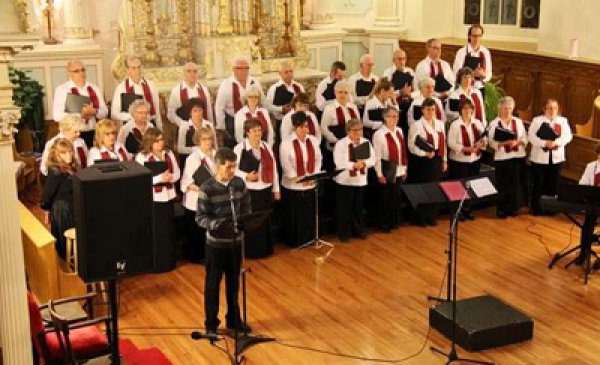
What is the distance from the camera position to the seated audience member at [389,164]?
9.30 m

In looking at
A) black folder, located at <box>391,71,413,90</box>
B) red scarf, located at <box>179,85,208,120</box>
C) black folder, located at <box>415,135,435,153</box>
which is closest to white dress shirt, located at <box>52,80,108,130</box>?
red scarf, located at <box>179,85,208,120</box>

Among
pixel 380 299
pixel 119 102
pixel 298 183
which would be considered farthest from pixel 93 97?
pixel 380 299

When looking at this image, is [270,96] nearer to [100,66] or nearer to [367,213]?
[367,213]

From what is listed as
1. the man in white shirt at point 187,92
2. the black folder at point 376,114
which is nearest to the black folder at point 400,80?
the black folder at point 376,114

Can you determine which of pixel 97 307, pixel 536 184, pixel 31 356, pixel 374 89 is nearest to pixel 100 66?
pixel 374 89

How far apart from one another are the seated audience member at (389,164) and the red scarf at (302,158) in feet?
2.70

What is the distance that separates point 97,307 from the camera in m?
7.57

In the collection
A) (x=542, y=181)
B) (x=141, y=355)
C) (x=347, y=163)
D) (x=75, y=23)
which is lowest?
(x=141, y=355)

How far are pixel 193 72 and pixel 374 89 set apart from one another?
206 centimetres

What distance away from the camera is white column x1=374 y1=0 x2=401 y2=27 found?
1520cm

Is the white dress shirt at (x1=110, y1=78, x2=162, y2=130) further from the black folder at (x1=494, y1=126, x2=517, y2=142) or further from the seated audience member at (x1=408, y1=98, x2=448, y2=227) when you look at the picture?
the black folder at (x1=494, y1=126, x2=517, y2=142)

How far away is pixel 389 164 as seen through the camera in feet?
30.7

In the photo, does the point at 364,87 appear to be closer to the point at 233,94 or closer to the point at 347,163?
the point at 233,94

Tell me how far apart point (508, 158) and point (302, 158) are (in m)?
2.61
